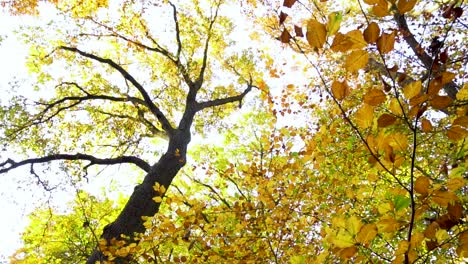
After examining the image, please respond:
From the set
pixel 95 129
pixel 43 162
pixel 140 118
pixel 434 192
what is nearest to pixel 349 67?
pixel 434 192

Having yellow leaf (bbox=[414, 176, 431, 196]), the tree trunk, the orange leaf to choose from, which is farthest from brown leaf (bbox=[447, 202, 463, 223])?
the tree trunk

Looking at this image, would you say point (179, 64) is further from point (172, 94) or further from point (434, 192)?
point (434, 192)

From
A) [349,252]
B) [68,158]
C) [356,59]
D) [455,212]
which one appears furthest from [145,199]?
[356,59]

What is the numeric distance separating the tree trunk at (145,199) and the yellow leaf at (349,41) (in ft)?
15.7

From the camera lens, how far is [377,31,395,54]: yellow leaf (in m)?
1.29

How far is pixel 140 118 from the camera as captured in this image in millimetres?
10172

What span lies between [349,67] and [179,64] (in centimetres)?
987

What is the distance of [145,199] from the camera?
6.49m

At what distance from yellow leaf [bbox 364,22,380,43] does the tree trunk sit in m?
4.88

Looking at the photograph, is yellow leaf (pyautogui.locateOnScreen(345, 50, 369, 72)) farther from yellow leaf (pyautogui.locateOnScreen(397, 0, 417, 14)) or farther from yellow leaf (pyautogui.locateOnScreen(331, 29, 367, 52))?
yellow leaf (pyautogui.locateOnScreen(397, 0, 417, 14))

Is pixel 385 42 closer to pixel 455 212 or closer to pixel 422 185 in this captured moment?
pixel 422 185

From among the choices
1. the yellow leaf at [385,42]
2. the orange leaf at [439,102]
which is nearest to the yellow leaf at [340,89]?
the yellow leaf at [385,42]

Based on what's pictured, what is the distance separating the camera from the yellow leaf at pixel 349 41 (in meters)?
1.25

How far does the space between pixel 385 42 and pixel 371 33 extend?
0.08 meters
